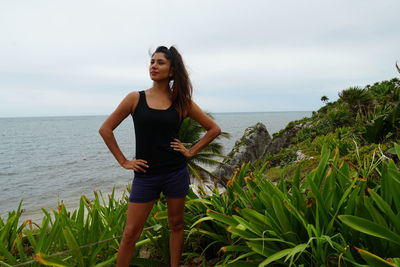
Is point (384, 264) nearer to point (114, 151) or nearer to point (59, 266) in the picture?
point (114, 151)

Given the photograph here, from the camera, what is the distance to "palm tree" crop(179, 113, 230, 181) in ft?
49.0

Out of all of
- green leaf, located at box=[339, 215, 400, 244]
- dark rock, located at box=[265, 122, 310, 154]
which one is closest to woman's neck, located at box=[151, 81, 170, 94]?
green leaf, located at box=[339, 215, 400, 244]

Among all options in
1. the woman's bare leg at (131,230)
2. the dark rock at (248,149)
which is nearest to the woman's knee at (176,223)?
the woman's bare leg at (131,230)

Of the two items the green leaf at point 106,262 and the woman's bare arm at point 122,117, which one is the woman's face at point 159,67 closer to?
the woman's bare arm at point 122,117

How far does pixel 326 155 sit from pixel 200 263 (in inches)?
65.3

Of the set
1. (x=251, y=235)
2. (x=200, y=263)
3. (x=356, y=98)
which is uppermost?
(x=356, y=98)

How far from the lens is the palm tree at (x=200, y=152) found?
1494 centimetres

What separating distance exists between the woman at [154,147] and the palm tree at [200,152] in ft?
37.3

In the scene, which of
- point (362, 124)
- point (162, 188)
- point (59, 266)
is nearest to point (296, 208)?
point (162, 188)

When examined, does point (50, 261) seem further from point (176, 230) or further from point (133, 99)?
point (133, 99)

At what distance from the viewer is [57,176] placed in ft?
89.0

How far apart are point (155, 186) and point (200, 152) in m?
13.3

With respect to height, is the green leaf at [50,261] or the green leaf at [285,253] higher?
the green leaf at [285,253]

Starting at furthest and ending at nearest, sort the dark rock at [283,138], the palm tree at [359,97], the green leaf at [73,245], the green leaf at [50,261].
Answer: the dark rock at [283,138] → the palm tree at [359,97] → the green leaf at [73,245] → the green leaf at [50,261]
